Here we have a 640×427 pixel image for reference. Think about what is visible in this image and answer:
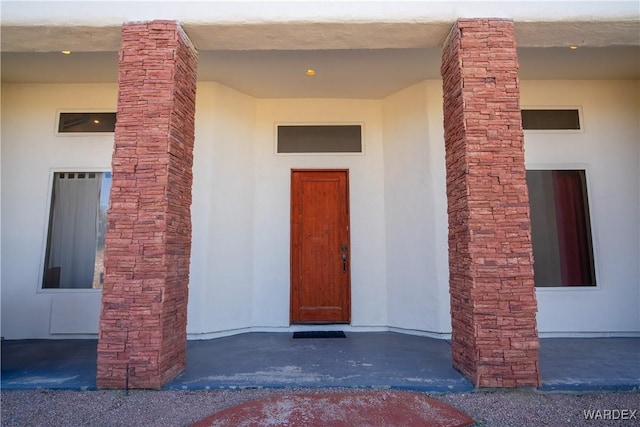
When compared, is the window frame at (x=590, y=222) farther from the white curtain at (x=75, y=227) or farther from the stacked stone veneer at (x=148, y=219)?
the white curtain at (x=75, y=227)

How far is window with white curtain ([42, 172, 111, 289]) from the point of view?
4793mm

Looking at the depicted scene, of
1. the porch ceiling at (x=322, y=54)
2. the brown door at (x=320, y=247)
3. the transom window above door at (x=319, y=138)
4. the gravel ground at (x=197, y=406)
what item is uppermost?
the porch ceiling at (x=322, y=54)

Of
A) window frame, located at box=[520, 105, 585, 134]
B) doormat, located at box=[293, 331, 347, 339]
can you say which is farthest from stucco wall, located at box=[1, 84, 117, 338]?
window frame, located at box=[520, 105, 585, 134]

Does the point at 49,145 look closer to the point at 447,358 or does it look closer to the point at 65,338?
the point at 65,338

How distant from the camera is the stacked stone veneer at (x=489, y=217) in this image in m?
2.86

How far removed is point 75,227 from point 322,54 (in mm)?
4065

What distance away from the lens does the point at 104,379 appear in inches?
113

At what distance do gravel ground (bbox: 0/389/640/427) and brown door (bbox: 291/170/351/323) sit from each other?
2.21 metres

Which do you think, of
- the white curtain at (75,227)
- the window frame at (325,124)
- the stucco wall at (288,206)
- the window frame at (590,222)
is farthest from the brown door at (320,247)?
the white curtain at (75,227)

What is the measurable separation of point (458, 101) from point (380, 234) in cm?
243

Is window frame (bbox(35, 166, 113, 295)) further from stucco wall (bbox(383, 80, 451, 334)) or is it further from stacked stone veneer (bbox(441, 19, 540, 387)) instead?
stacked stone veneer (bbox(441, 19, 540, 387))

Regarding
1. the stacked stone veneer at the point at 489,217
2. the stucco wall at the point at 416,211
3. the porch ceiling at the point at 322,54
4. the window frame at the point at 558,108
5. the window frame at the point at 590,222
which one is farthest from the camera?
the window frame at the point at 558,108

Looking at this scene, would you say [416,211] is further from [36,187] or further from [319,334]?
[36,187]

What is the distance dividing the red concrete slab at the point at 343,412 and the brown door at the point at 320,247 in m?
2.30
